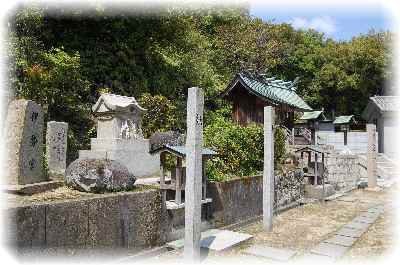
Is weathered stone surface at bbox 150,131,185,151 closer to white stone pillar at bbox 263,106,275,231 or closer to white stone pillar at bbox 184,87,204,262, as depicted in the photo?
white stone pillar at bbox 263,106,275,231

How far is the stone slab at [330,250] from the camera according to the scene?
7.27 m

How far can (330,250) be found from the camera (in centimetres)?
754

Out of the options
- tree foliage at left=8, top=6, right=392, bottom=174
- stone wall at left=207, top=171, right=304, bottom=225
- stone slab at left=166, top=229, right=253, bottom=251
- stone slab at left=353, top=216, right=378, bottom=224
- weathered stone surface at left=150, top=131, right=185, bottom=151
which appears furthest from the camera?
tree foliage at left=8, top=6, right=392, bottom=174

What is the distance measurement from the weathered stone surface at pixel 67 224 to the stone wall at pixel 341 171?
49.0 feet

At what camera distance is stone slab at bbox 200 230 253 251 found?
7.43 m

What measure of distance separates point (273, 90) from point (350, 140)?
1167 cm

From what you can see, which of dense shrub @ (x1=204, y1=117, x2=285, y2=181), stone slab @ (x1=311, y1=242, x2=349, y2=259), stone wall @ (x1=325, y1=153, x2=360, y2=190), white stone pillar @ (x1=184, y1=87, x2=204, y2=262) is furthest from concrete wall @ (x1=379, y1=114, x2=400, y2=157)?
white stone pillar @ (x1=184, y1=87, x2=204, y2=262)

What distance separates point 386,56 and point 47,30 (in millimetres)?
34202

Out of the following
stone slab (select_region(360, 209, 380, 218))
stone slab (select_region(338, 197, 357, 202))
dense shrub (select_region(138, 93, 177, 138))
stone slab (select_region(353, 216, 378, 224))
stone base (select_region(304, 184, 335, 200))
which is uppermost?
dense shrub (select_region(138, 93, 177, 138))

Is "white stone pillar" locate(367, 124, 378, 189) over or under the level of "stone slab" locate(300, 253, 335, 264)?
over

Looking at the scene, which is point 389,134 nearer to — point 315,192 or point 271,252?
point 315,192

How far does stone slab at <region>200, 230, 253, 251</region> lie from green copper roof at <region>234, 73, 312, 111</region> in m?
13.8

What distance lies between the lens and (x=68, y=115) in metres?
17.3
